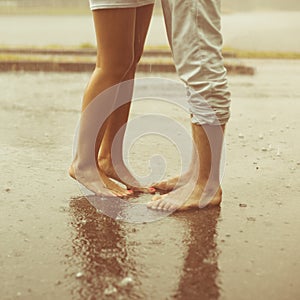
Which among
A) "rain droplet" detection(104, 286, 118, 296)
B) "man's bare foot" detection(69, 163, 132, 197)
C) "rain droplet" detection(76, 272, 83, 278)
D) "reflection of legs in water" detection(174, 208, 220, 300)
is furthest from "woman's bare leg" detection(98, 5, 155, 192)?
"rain droplet" detection(104, 286, 118, 296)

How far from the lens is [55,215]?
308cm

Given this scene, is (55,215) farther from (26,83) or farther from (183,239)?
(26,83)

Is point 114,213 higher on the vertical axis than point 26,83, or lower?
higher

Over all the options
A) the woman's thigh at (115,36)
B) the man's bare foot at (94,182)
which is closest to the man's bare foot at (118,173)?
the man's bare foot at (94,182)

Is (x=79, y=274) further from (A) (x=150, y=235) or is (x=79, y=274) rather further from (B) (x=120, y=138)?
(B) (x=120, y=138)

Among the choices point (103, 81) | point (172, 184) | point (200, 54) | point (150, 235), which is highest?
point (200, 54)

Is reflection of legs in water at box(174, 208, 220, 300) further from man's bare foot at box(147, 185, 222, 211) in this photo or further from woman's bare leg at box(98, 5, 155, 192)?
woman's bare leg at box(98, 5, 155, 192)

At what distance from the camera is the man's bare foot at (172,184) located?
3506 mm

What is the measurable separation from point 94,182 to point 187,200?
47 centimetres

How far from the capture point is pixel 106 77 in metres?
3.31

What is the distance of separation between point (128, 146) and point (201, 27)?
1.50 meters

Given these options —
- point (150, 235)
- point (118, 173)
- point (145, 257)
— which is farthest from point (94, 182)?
point (145, 257)

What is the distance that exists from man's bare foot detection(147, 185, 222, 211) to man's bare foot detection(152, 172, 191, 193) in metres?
0.24

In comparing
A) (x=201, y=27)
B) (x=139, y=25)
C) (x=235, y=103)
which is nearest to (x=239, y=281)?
(x=201, y=27)
